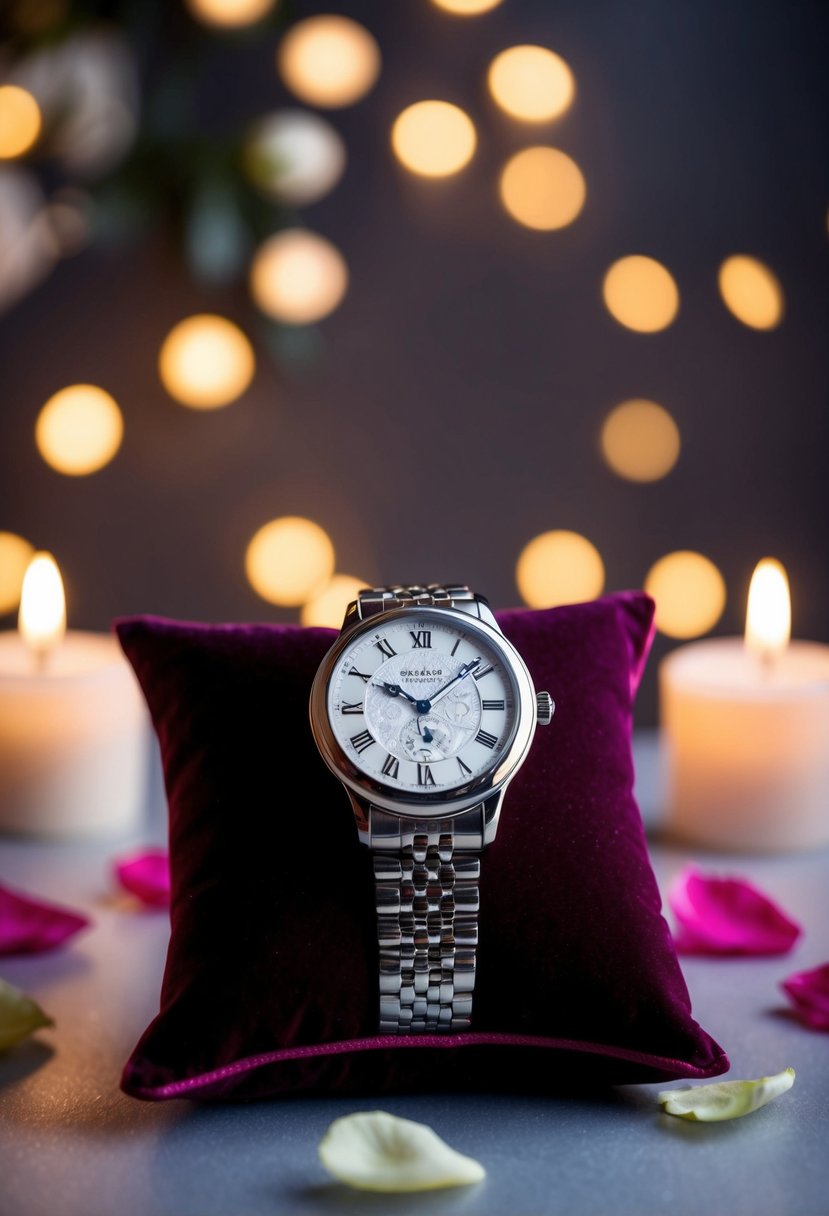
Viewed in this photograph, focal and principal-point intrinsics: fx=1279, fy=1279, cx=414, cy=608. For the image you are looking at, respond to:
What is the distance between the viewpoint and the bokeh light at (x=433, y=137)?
1.46 meters

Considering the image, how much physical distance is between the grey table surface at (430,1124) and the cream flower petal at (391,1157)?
0.04 ft

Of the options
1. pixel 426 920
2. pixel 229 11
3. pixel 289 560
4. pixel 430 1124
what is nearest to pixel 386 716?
pixel 426 920

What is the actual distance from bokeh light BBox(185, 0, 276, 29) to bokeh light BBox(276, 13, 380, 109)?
4 cm

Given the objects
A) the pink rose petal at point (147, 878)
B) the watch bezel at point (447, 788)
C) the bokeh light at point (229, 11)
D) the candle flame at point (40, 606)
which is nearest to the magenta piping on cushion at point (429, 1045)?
the watch bezel at point (447, 788)

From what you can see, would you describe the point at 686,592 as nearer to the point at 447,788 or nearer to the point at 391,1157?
the point at 447,788

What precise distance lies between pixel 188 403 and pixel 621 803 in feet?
2.76

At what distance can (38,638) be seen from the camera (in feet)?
4.20

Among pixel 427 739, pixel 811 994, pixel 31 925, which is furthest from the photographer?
pixel 31 925

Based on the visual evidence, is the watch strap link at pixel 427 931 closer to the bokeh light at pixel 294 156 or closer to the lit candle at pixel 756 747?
the lit candle at pixel 756 747

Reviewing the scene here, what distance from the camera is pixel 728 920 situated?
1047 mm

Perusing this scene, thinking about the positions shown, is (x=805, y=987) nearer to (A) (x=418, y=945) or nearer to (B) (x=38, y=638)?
(A) (x=418, y=945)

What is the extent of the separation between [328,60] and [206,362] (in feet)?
1.20

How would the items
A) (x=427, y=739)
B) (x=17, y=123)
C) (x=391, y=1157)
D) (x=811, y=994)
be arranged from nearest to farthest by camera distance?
(x=391, y=1157) → (x=427, y=739) → (x=811, y=994) → (x=17, y=123)

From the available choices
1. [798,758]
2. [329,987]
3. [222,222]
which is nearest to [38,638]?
[222,222]
